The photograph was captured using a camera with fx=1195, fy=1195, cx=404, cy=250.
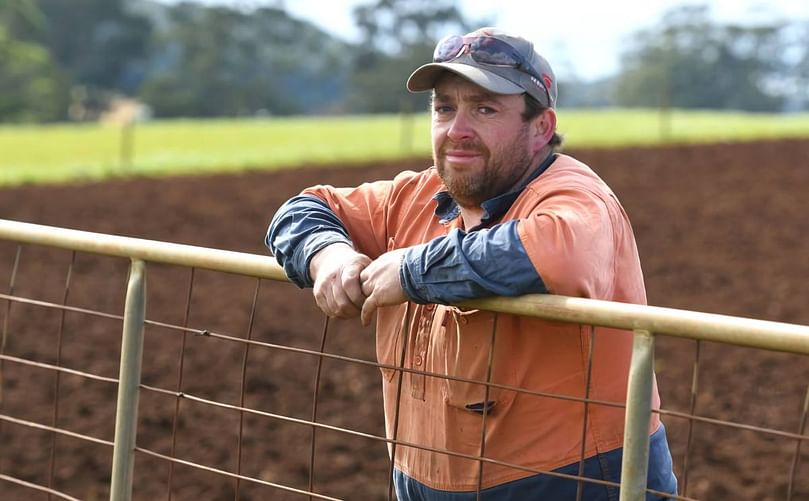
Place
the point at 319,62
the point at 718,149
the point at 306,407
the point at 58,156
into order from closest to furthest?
the point at 306,407 < the point at 718,149 < the point at 58,156 < the point at 319,62

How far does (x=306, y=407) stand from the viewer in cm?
716

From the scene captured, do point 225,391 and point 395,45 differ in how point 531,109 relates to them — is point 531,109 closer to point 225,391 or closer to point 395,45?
point 225,391

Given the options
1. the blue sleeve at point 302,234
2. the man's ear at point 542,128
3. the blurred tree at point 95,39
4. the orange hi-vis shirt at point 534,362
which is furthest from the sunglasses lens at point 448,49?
the blurred tree at point 95,39

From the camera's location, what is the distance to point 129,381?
2910 millimetres

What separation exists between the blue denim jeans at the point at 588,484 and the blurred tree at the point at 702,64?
67437 millimetres

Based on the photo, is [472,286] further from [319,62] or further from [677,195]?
[319,62]

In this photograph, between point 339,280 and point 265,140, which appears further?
point 265,140

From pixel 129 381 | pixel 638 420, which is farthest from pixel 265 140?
pixel 638 420

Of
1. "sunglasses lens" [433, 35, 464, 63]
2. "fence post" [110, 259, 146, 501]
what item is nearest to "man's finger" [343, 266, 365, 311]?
"sunglasses lens" [433, 35, 464, 63]

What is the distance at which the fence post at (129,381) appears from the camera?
9.46 ft

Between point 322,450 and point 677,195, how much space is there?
36.4 feet

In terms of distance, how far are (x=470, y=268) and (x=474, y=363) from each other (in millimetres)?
278

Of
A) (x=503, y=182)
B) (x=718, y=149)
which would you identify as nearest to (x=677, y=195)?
(x=718, y=149)

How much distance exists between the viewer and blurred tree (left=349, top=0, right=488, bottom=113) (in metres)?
68.1
